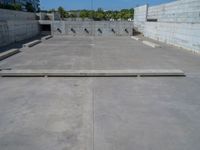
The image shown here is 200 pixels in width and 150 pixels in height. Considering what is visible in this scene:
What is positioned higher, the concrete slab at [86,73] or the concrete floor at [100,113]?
the concrete slab at [86,73]

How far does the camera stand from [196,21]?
13102 mm

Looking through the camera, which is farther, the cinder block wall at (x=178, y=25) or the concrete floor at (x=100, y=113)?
the cinder block wall at (x=178, y=25)

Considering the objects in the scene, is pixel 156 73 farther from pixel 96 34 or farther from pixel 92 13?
pixel 92 13

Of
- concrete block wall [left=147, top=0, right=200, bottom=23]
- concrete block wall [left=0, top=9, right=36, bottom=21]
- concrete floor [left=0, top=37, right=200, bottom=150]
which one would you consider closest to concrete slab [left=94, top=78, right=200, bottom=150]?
concrete floor [left=0, top=37, right=200, bottom=150]

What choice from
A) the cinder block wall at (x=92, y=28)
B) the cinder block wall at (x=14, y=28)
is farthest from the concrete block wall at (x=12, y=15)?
the cinder block wall at (x=92, y=28)

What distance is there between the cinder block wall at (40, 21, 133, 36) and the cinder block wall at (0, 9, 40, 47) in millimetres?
2817

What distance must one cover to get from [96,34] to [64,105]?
2192 centimetres

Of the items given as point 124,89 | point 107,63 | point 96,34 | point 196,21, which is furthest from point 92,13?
Result: point 124,89

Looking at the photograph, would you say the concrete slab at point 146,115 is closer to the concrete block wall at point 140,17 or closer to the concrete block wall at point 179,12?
the concrete block wall at point 179,12

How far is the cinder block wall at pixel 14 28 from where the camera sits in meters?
15.1

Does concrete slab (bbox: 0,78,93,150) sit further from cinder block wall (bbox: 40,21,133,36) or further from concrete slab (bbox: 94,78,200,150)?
cinder block wall (bbox: 40,21,133,36)

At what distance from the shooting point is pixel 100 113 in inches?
171

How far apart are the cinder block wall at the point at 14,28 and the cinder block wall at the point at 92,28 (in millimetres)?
2817

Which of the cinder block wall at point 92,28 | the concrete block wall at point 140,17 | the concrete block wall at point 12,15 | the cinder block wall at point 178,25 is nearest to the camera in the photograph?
the cinder block wall at point 178,25
